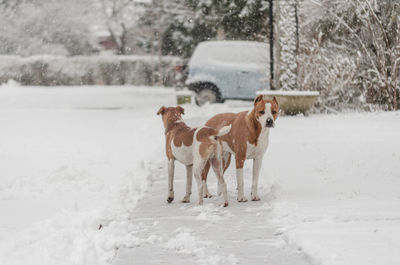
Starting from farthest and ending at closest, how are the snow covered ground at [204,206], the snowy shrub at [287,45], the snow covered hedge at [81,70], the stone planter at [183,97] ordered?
1. the snow covered hedge at [81,70]
2. the stone planter at [183,97]
3. the snowy shrub at [287,45]
4. the snow covered ground at [204,206]

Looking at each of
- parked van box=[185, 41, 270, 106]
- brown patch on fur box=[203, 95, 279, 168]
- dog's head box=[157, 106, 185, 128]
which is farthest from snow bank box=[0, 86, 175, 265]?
parked van box=[185, 41, 270, 106]

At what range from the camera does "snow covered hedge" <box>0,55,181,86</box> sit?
37469 millimetres

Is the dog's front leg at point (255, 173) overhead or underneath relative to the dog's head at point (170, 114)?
underneath

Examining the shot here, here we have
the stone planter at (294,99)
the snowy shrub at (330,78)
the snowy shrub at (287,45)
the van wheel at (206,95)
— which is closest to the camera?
the stone planter at (294,99)

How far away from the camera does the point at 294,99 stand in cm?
1583

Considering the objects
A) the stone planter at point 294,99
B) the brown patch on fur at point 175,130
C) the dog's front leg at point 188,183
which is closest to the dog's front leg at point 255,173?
the dog's front leg at point 188,183

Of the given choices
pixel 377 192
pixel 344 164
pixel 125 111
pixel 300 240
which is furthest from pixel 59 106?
pixel 300 240

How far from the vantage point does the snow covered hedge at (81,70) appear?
3747 centimetres

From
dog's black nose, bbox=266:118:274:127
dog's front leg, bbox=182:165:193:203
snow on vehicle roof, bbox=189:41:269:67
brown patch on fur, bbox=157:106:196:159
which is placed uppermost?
snow on vehicle roof, bbox=189:41:269:67

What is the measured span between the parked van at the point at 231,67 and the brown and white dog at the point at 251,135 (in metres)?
12.6

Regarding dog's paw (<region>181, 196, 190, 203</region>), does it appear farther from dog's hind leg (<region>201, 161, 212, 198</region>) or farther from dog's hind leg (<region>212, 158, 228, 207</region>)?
dog's hind leg (<region>212, 158, 228, 207</region>)

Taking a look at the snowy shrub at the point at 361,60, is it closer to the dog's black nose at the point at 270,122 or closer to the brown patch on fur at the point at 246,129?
the brown patch on fur at the point at 246,129

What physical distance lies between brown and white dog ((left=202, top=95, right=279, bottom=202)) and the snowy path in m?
0.37

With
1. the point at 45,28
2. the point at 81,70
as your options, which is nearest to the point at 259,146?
the point at 81,70
